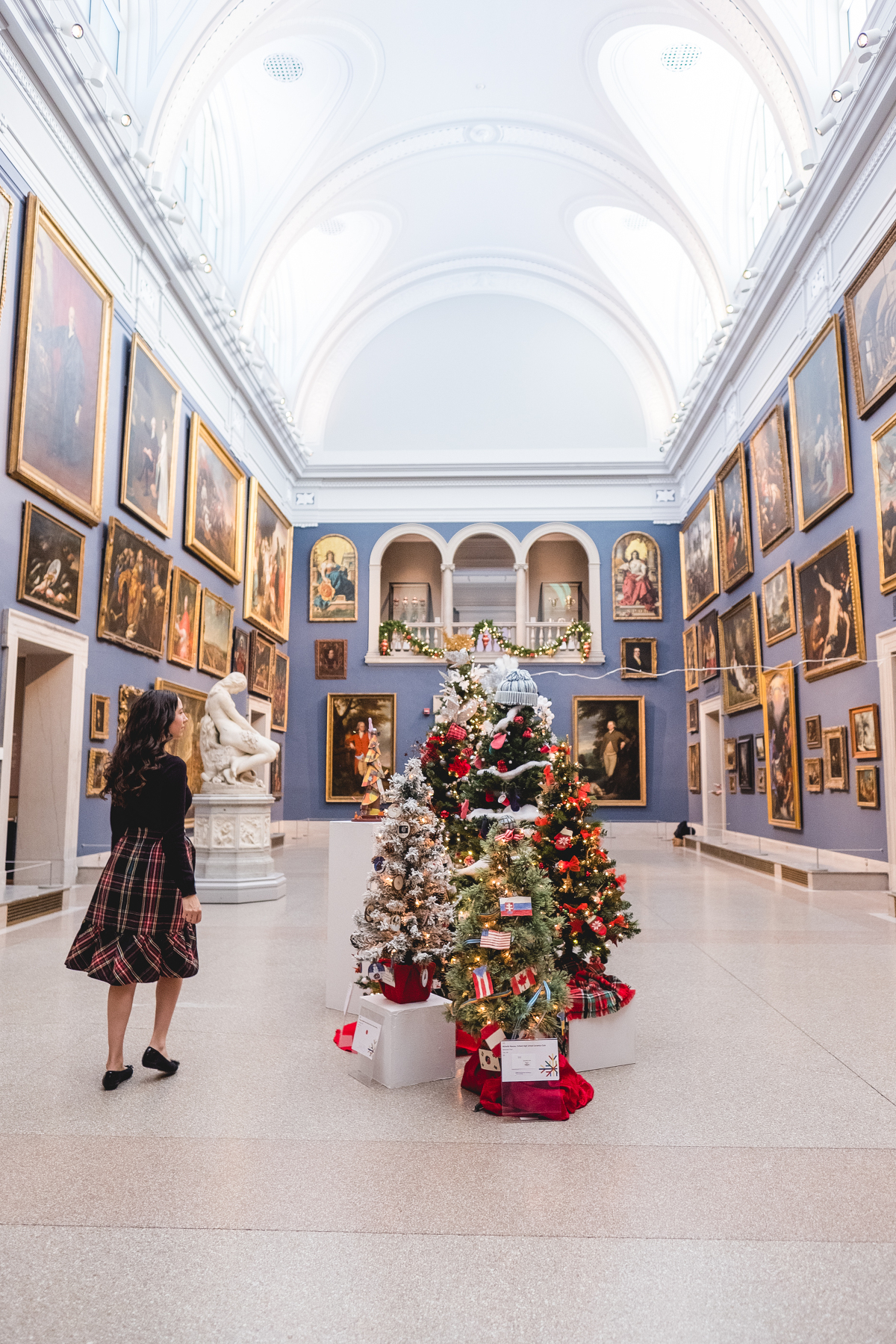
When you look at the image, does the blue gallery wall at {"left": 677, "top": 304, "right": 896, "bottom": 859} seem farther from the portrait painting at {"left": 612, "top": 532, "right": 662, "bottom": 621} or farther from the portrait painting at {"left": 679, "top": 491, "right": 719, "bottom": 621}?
the portrait painting at {"left": 612, "top": 532, "right": 662, "bottom": 621}

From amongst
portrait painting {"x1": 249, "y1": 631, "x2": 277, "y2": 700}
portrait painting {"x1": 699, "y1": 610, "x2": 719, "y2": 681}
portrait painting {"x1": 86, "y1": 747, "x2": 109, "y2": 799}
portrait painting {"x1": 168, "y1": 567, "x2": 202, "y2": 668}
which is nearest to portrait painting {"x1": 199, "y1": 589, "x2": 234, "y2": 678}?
portrait painting {"x1": 168, "y1": 567, "x2": 202, "y2": 668}

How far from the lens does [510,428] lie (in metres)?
28.2

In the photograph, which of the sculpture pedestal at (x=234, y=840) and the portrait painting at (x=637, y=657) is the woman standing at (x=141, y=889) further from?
the portrait painting at (x=637, y=657)

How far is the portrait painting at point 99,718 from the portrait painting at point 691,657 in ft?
48.7

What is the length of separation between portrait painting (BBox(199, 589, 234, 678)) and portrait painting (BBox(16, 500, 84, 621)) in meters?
5.92

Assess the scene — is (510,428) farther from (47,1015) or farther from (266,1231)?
(266,1231)

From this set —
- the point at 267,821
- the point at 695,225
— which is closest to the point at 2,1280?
the point at 267,821

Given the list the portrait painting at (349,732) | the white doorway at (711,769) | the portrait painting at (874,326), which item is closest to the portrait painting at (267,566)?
the portrait painting at (349,732)

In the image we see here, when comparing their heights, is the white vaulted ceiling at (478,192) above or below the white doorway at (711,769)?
above

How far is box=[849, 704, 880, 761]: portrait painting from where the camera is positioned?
1294cm

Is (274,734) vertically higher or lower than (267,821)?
higher

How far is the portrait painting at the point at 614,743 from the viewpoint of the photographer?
26.4m

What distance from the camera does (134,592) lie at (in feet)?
49.8

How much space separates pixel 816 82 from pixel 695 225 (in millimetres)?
5927
